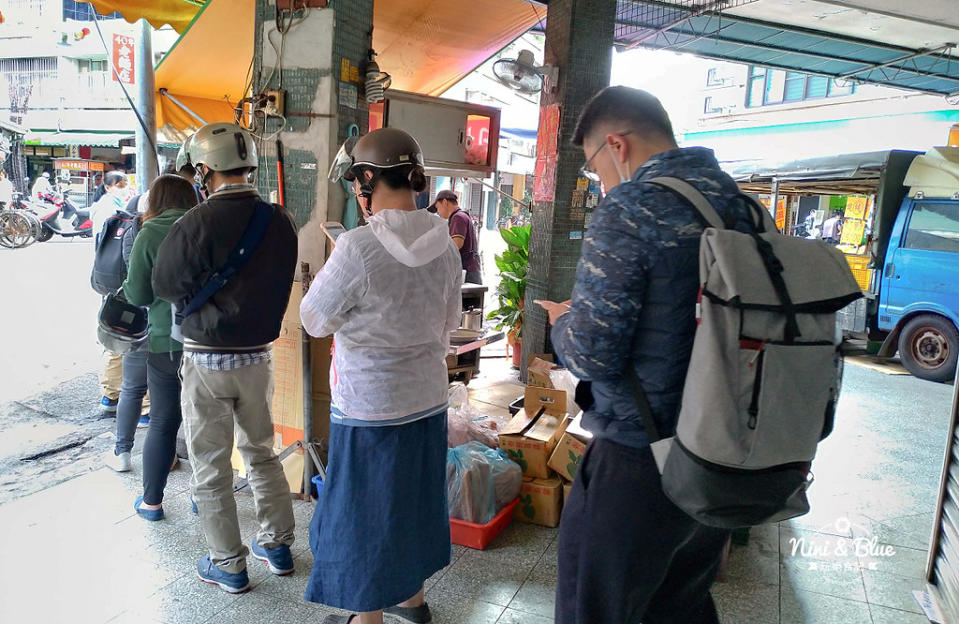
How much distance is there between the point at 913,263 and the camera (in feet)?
24.1

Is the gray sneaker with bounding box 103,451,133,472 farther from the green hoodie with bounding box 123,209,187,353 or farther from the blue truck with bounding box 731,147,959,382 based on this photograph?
the blue truck with bounding box 731,147,959,382

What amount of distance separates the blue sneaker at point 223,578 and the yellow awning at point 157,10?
13.4 ft

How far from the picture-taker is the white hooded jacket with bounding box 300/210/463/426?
202cm

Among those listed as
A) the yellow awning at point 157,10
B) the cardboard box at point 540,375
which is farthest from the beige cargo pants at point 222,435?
the yellow awning at point 157,10

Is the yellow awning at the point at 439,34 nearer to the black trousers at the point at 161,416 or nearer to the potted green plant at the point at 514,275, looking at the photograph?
the potted green plant at the point at 514,275

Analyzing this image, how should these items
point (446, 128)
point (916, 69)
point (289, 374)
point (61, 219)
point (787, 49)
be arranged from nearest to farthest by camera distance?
point (289, 374) < point (446, 128) < point (787, 49) < point (916, 69) < point (61, 219)

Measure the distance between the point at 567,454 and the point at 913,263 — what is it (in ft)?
20.1

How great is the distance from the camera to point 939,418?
5.88 meters

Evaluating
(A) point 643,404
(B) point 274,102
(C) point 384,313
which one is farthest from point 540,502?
(B) point 274,102

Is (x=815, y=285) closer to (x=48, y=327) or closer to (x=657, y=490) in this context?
(x=657, y=490)

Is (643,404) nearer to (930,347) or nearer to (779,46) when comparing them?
(930,347)

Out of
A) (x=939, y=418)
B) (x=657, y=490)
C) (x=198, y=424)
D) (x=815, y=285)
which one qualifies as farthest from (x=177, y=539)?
(x=939, y=418)

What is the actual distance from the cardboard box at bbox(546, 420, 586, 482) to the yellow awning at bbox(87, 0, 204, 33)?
4.48m

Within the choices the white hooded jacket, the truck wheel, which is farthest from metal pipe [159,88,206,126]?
the truck wheel
